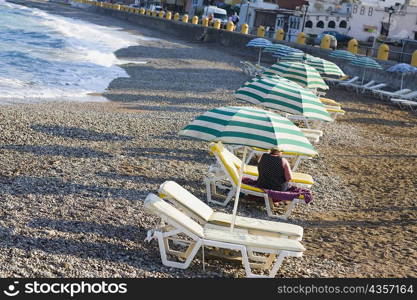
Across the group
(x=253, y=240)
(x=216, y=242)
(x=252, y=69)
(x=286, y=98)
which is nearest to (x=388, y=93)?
(x=252, y=69)

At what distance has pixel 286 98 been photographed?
1012 cm

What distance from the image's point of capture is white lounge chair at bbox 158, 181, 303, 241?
6.54m

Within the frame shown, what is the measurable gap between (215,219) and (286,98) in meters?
3.79

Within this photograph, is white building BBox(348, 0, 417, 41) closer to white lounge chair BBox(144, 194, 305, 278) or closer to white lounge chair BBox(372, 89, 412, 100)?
white lounge chair BBox(372, 89, 412, 100)

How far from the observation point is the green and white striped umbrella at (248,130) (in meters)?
6.27

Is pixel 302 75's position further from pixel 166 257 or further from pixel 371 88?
pixel 166 257

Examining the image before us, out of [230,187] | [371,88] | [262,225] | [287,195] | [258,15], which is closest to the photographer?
[262,225]

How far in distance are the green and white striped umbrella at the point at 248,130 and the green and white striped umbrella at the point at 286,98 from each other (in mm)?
2914

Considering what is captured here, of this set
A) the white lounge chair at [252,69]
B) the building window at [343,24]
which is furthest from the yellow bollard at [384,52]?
the building window at [343,24]

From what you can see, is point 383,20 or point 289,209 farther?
point 383,20

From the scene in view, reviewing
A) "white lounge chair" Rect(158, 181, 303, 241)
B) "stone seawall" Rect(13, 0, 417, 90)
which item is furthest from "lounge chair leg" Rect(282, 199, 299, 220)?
"stone seawall" Rect(13, 0, 417, 90)

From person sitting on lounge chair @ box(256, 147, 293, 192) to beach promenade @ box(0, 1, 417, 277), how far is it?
1.26 feet

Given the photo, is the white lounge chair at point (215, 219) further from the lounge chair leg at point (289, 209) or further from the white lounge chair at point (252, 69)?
the white lounge chair at point (252, 69)

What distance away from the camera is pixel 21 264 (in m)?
5.63
